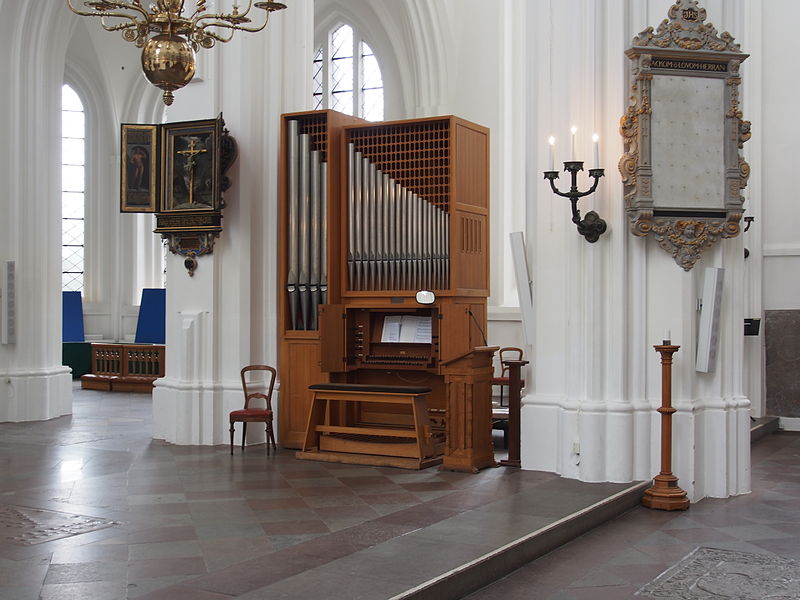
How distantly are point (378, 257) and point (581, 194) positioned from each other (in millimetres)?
2278

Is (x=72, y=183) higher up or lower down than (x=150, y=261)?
higher up

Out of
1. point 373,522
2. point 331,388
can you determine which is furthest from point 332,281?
point 373,522

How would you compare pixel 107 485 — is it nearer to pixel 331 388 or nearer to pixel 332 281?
pixel 331 388

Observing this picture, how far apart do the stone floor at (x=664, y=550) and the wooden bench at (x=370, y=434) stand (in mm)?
1783

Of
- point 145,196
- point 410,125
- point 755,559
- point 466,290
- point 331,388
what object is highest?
point 410,125

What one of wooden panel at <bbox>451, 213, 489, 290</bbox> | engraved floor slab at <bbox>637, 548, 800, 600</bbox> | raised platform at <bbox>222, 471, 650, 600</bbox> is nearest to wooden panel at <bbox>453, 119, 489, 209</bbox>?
wooden panel at <bbox>451, 213, 489, 290</bbox>

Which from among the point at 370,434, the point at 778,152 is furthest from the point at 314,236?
the point at 778,152

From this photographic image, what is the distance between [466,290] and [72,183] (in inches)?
448

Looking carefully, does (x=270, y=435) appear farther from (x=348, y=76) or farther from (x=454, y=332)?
(x=348, y=76)

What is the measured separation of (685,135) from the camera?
21.4ft

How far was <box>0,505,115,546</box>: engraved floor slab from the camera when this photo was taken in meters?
5.06

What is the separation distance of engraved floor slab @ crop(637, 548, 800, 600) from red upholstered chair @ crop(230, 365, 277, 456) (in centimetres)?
371

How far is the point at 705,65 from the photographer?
6527 millimetres

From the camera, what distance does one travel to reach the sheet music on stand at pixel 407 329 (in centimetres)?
808
